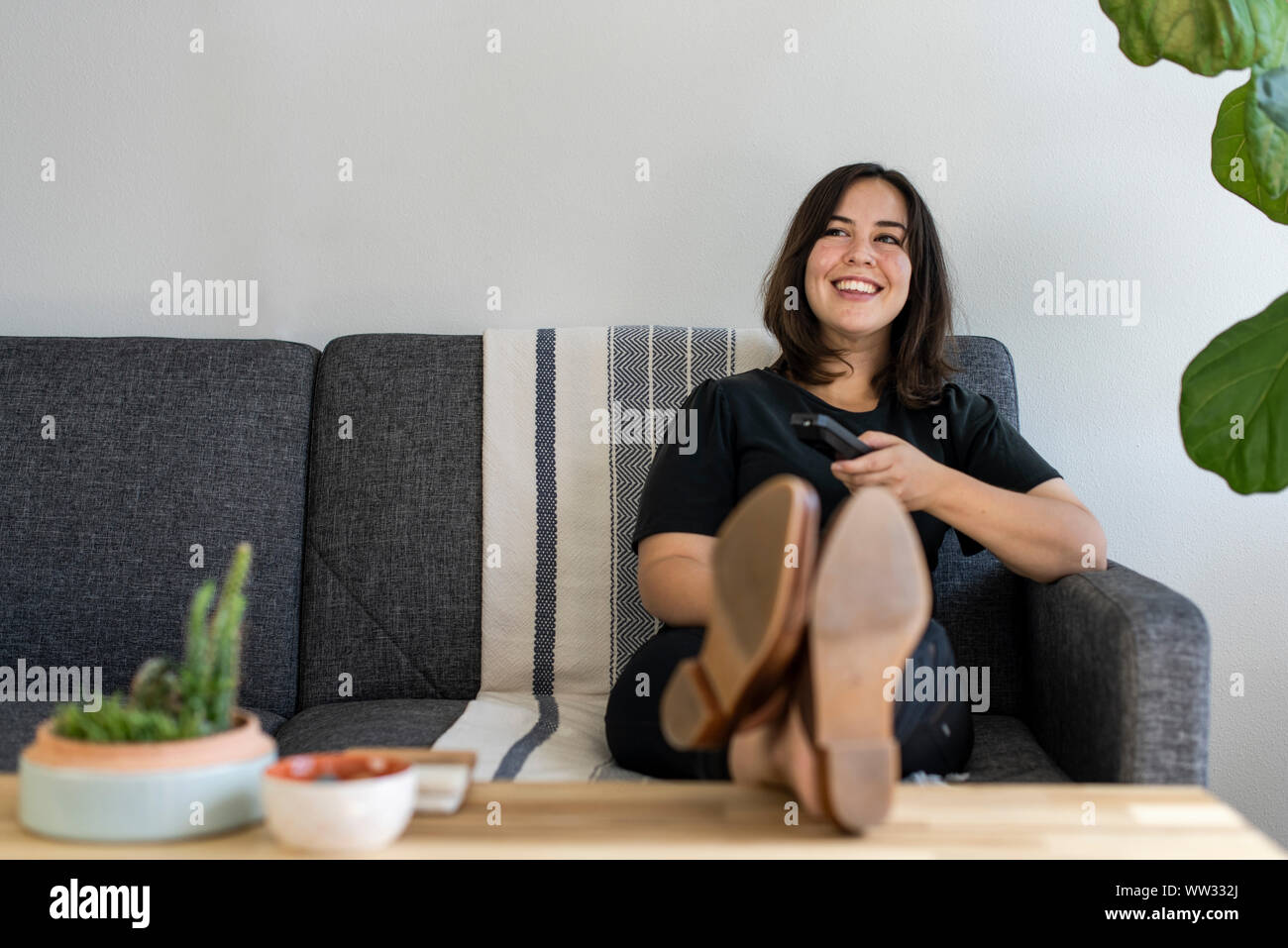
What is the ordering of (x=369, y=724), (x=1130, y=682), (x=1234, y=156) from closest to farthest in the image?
(x=1130, y=682)
(x=369, y=724)
(x=1234, y=156)

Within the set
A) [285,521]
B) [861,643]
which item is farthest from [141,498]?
[861,643]

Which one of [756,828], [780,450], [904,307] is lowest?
[756,828]

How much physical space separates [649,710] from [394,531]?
557 mm

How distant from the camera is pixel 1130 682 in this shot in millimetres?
1160

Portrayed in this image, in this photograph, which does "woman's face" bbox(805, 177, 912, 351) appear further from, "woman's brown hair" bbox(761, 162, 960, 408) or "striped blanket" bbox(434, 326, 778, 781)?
"striped blanket" bbox(434, 326, 778, 781)

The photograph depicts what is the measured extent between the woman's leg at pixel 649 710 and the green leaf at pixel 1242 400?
2.20 ft

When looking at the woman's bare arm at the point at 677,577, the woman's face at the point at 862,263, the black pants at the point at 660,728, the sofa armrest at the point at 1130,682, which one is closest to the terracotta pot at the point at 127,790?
the black pants at the point at 660,728

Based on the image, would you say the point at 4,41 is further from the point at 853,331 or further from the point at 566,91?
the point at 853,331

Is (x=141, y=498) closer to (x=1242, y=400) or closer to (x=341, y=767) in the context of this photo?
(x=341, y=767)

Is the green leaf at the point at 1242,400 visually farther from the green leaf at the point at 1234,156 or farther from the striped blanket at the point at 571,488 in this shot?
the striped blanket at the point at 571,488

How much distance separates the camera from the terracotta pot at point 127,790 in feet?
2.48
